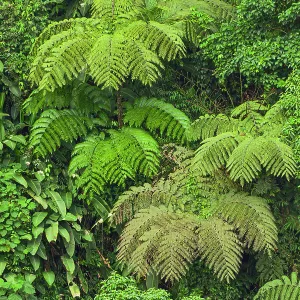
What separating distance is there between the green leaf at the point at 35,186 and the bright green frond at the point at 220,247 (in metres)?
1.90

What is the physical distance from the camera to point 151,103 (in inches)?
352

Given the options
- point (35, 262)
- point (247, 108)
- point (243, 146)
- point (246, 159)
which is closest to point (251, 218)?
point (246, 159)

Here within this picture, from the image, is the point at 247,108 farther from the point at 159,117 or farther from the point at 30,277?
the point at 30,277

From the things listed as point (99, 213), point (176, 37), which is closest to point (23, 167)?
point (99, 213)

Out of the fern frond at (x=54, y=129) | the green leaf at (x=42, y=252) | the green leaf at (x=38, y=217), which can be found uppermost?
the fern frond at (x=54, y=129)

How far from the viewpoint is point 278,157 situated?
7.75m

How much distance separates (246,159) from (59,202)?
2163 mm

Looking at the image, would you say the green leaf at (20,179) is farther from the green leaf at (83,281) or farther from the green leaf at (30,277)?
the green leaf at (83,281)

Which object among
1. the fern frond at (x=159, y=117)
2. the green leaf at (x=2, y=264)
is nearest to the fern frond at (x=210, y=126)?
the fern frond at (x=159, y=117)

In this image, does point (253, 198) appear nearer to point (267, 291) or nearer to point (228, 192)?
point (228, 192)

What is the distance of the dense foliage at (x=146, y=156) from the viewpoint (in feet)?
25.5

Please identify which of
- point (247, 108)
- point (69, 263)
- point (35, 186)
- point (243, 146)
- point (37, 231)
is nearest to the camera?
point (243, 146)

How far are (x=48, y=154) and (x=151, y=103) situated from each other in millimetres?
1382

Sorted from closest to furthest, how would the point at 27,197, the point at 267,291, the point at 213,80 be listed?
Answer: the point at 267,291, the point at 27,197, the point at 213,80
